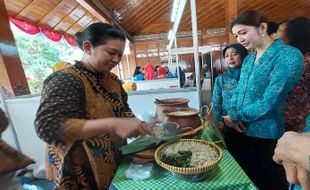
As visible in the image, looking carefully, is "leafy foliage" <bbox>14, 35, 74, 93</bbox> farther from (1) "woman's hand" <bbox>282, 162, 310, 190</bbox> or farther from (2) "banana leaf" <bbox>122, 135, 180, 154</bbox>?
(1) "woman's hand" <bbox>282, 162, 310, 190</bbox>

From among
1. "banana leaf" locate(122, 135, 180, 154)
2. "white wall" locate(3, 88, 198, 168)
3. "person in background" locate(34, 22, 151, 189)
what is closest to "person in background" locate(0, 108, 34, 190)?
"person in background" locate(34, 22, 151, 189)

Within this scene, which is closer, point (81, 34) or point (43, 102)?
point (43, 102)

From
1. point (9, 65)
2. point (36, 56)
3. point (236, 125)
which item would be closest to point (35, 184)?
point (9, 65)

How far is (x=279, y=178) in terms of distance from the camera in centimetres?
122

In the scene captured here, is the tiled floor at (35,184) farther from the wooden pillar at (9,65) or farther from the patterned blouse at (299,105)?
the patterned blouse at (299,105)

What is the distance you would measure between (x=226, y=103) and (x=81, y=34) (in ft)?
3.34

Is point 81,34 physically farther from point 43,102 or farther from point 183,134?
point 183,134

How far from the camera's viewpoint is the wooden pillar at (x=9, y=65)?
7.12ft

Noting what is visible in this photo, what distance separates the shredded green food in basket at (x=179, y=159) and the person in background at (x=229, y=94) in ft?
1.87

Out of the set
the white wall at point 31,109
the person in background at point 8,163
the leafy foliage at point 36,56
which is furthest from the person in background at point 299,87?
the leafy foliage at point 36,56

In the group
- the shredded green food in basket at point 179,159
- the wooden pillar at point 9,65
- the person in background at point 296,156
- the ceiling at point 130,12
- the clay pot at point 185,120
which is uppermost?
the ceiling at point 130,12

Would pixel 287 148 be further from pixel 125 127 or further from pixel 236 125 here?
pixel 236 125

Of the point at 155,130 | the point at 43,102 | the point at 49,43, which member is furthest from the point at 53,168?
the point at 49,43

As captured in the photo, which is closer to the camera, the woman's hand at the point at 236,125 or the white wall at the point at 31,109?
the woman's hand at the point at 236,125
